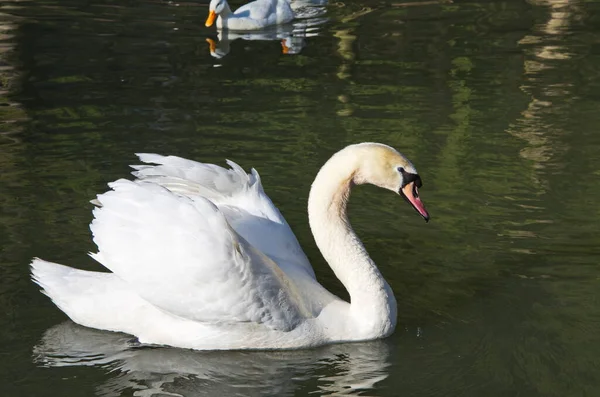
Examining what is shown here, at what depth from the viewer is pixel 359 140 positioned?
1130 cm

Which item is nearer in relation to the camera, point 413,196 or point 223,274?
point 223,274

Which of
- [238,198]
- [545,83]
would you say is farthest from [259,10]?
[238,198]

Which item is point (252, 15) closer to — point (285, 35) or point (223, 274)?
point (285, 35)

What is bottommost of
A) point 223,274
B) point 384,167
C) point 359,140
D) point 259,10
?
point 359,140

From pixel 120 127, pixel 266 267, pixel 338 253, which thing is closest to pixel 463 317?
pixel 338 253

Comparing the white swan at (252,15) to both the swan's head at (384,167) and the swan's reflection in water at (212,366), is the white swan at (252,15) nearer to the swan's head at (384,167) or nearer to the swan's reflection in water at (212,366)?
the swan's head at (384,167)

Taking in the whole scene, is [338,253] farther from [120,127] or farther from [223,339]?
[120,127]

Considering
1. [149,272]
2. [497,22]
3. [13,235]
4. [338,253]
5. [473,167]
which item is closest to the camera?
[149,272]

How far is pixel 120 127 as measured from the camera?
1178 centimetres

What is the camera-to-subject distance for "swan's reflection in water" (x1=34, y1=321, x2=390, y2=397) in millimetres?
6543

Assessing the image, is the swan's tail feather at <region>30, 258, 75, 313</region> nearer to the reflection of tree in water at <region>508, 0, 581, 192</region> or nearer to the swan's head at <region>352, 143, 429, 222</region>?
the swan's head at <region>352, 143, 429, 222</region>

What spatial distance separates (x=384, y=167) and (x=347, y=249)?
59cm

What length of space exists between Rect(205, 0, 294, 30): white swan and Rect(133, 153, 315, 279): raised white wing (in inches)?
381

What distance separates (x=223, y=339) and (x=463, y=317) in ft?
5.13
